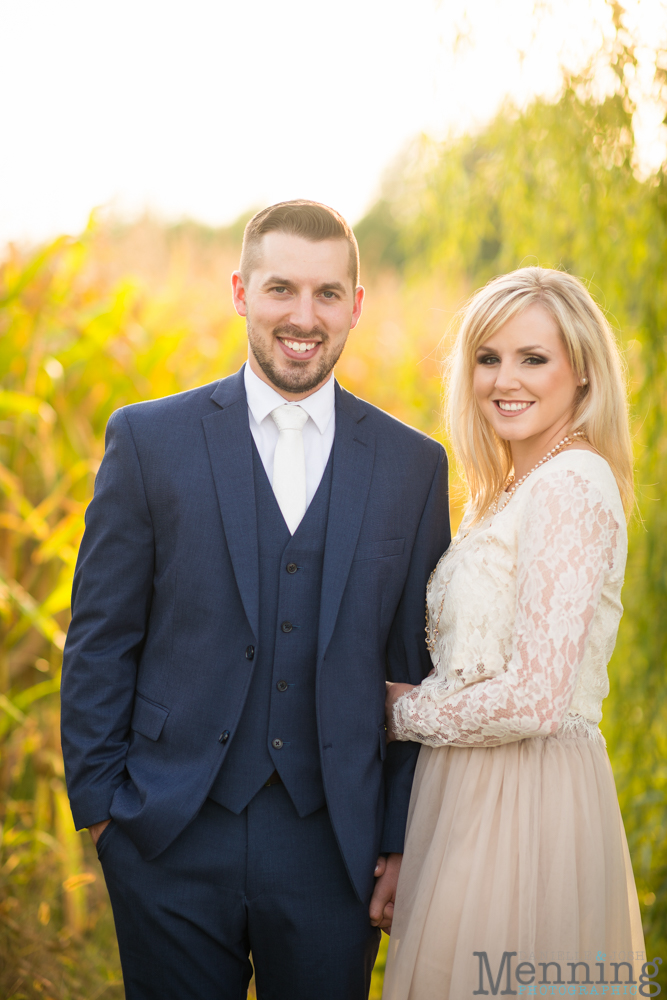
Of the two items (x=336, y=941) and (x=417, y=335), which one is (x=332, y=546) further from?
(x=417, y=335)

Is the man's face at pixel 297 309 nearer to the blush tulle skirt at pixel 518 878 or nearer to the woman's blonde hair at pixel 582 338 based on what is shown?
the woman's blonde hair at pixel 582 338

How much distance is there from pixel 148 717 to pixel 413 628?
592 mm

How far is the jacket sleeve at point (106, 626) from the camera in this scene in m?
1.52

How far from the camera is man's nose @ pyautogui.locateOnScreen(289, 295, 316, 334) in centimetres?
157

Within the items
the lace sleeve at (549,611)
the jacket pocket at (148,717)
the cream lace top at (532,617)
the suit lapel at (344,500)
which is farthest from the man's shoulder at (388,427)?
the jacket pocket at (148,717)

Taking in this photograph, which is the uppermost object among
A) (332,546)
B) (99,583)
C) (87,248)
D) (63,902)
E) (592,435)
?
(87,248)

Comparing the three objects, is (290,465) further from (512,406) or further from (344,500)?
(512,406)

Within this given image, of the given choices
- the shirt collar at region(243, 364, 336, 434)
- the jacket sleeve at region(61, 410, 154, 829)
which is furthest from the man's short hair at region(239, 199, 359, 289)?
the jacket sleeve at region(61, 410, 154, 829)

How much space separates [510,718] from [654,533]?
1.26m

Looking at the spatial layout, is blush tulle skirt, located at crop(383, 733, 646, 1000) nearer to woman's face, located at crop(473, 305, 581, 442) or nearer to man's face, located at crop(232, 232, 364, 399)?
woman's face, located at crop(473, 305, 581, 442)

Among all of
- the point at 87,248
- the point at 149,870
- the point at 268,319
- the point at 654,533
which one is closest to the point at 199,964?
the point at 149,870

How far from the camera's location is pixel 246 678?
4.86ft

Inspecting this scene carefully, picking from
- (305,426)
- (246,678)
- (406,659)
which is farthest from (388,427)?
(246,678)

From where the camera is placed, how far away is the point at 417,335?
5.06 meters
